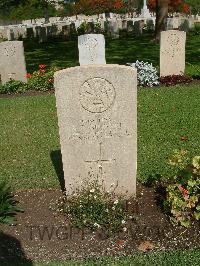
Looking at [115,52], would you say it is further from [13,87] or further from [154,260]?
[154,260]

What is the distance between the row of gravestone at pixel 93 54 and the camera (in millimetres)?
12367

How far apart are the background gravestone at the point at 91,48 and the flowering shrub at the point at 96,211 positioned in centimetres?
822

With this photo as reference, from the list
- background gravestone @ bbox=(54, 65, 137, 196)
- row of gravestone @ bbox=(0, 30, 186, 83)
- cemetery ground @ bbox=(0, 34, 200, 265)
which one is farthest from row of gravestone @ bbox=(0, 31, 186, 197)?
row of gravestone @ bbox=(0, 30, 186, 83)

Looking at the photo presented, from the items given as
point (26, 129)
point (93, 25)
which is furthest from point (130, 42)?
point (26, 129)

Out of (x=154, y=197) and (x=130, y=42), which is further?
(x=130, y=42)

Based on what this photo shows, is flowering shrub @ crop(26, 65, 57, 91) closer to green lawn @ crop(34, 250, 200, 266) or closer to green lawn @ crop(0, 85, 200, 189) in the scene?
green lawn @ crop(0, 85, 200, 189)

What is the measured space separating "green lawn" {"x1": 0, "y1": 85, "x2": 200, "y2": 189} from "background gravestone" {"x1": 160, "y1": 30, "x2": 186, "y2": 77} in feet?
4.48

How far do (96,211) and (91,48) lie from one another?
342 inches

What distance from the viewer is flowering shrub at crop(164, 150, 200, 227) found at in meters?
4.62

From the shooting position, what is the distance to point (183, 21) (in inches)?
1185

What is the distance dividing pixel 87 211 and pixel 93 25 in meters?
25.7

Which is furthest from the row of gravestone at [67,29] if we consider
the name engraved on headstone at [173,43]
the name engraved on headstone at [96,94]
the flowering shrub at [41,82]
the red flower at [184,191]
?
the red flower at [184,191]

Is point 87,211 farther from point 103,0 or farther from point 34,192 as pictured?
point 103,0

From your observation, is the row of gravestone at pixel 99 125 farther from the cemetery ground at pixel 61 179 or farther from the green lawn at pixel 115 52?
the green lawn at pixel 115 52
